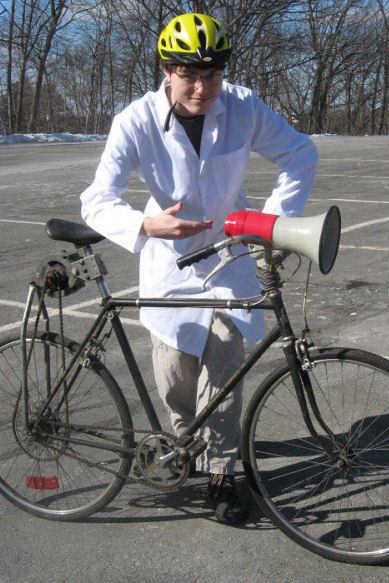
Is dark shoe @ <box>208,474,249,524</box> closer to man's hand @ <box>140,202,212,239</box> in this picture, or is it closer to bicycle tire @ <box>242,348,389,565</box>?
bicycle tire @ <box>242,348,389,565</box>

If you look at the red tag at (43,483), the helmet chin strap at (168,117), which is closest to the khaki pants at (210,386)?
the red tag at (43,483)

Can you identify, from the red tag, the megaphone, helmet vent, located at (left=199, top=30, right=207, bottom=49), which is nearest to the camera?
the megaphone

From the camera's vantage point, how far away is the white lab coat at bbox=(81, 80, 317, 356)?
9.45 feet

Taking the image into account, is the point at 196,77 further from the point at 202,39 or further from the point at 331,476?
the point at 331,476

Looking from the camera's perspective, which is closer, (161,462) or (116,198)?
(116,198)

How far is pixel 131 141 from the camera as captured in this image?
9.47ft

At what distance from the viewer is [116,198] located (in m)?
2.82

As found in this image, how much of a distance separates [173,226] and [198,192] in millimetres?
446

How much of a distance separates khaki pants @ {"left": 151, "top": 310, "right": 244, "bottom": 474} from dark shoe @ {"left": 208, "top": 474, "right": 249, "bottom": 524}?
37 mm

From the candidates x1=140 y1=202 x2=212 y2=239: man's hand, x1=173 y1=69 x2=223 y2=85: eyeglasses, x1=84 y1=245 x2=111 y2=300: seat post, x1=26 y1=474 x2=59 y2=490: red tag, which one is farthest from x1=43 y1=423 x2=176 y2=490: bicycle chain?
x1=173 y1=69 x2=223 y2=85: eyeglasses

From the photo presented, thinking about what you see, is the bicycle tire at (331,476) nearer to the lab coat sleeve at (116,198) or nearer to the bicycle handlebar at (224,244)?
the bicycle handlebar at (224,244)

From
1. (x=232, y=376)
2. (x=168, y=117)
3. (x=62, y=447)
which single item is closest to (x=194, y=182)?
(x=168, y=117)

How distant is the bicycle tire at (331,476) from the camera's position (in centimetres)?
277

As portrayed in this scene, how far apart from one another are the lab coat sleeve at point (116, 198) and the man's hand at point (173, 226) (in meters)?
0.09
